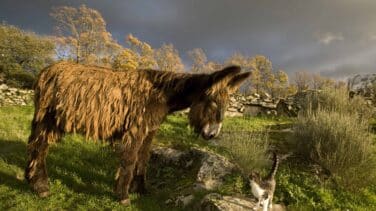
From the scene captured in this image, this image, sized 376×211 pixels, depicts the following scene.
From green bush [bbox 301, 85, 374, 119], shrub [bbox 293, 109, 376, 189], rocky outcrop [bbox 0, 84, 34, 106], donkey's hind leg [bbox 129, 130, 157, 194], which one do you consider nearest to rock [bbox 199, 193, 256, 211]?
donkey's hind leg [bbox 129, 130, 157, 194]

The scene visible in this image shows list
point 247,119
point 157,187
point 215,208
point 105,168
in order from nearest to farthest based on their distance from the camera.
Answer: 1. point 215,208
2. point 157,187
3. point 105,168
4. point 247,119

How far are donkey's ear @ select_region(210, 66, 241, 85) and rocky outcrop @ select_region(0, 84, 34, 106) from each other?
12722mm

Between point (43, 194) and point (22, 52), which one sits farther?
point (22, 52)

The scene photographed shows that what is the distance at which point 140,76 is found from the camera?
247 inches

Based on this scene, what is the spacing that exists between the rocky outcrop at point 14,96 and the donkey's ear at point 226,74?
1272cm

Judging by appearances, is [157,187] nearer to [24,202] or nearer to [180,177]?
[180,177]

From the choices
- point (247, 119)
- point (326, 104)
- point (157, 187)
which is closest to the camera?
point (157, 187)

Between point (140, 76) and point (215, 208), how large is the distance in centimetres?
253

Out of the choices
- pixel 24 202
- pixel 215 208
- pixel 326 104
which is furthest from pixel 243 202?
pixel 326 104

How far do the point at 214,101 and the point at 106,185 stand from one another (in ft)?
9.20

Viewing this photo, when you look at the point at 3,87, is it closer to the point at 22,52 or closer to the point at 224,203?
the point at 22,52

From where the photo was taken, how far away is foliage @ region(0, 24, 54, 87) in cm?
2134

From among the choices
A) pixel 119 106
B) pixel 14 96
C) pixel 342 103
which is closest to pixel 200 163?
pixel 119 106

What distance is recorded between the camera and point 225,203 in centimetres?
564
